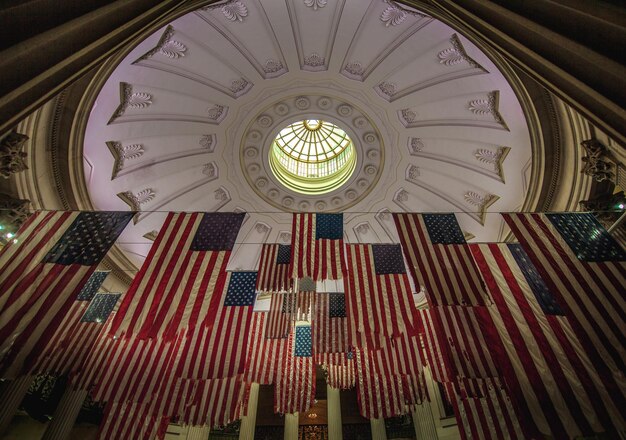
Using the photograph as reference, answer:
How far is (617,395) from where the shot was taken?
166 inches

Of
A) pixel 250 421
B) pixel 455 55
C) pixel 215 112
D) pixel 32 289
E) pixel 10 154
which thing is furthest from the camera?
pixel 250 421

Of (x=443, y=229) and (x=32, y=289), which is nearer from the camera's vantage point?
(x=32, y=289)

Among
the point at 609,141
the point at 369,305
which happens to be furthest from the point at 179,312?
the point at 609,141

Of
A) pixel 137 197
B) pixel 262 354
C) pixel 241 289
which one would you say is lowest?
pixel 262 354

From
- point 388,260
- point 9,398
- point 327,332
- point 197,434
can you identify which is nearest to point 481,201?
point 388,260

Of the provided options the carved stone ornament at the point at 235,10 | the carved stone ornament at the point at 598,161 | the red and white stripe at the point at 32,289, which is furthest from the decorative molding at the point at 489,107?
the red and white stripe at the point at 32,289

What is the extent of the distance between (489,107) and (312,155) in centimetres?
777

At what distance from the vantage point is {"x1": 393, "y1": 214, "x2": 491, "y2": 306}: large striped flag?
5.56 meters

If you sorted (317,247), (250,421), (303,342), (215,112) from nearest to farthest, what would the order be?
1. (317,247)
2. (215,112)
3. (303,342)
4. (250,421)

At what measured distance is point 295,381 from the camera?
991 cm

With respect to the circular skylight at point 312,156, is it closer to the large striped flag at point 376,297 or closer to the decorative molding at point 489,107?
the decorative molding at point 489,107

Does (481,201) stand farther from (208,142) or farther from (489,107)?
(208,142)

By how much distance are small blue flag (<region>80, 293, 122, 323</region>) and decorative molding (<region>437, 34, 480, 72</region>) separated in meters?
11.9

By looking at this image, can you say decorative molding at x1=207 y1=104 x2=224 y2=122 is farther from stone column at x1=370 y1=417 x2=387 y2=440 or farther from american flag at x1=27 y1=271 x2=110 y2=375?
stone column at x1=370 y1=417 x2=387 y2=440
